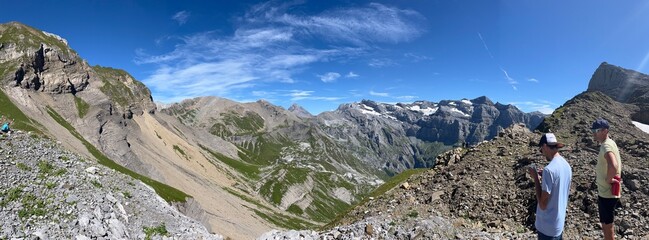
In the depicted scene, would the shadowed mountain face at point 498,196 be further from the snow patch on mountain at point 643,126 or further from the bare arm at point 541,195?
the snow patch on mountain at point 643,126

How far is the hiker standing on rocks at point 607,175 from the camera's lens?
11.4 metres

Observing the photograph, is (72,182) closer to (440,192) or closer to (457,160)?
(440,192)

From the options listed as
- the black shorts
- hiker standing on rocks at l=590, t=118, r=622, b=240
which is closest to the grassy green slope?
the black shorts

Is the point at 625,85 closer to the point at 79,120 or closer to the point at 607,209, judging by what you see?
the point at 607,209

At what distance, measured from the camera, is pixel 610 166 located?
1142 centimetres

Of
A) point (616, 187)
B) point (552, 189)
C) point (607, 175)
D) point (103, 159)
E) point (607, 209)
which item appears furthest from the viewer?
point (103, 159)

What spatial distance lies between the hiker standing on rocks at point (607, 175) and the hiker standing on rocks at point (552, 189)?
7.90 ft

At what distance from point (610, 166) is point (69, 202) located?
27030 millimetres

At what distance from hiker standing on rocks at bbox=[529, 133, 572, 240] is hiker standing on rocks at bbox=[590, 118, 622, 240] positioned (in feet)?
7.90

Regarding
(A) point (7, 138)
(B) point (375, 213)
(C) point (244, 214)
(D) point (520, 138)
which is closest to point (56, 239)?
(A) point (7, 138)

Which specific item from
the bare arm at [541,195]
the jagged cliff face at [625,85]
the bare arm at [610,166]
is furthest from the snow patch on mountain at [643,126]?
the bare arm at [541,195]

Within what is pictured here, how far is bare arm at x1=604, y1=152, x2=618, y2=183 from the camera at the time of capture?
11.3 metres

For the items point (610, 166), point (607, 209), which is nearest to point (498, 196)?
point (607, 209)

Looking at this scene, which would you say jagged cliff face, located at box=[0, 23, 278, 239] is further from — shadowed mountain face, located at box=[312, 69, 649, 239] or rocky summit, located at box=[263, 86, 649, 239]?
rocky summit, located at box=[263, 86, 649, 239]
